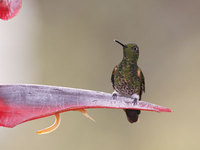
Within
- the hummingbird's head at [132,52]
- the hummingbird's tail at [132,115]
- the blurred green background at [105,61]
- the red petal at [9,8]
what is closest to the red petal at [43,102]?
the red petal at [9,8]

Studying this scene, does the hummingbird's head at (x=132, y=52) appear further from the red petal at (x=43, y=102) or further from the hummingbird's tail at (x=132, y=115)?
the red petal at (x=43, y=102)

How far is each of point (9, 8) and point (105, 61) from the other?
2268 mm

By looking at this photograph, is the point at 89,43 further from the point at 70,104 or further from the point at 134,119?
the point at 70,104

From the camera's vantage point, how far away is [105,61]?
2910mm

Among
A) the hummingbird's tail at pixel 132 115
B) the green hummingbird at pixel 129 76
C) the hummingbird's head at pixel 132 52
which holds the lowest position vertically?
the hummingbird's tail at pixel 132 115

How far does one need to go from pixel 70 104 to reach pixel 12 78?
234 cm

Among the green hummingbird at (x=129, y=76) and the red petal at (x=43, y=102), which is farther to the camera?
the green hummingbird at (x=129, y=76)

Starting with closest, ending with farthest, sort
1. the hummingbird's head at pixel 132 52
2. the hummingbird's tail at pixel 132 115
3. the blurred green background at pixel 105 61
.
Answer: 1. the hummingbird's tail at pixel 132 115
2. the hummingbird's head at pixel 132 52
3. the blurred green background at pixel 105 61

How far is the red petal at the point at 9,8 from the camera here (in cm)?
65

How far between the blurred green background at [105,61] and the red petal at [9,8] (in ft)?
6.58

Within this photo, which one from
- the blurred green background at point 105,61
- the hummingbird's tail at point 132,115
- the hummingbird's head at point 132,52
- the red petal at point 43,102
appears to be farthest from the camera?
the blurred green background at point 105,61

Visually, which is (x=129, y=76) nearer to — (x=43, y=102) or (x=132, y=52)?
(x=132, y=52)

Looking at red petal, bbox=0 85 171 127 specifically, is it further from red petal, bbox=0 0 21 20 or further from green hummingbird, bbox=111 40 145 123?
green hummingbird, bbox=111 40 145 123

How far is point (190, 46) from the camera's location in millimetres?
3010
